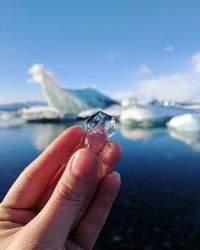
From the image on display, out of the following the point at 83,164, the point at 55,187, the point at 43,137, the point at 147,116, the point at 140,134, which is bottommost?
the point at 140,134

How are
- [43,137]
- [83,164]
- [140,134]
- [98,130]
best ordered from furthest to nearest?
1. [140,134]
2. [43,137]
3. [98,130]
4. [83,164]

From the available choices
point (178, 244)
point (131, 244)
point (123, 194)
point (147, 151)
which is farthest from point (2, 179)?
point (147, 151)

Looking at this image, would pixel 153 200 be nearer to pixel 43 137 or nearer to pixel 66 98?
pixel 43 137

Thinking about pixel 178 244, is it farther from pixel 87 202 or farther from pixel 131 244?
pixel 87 202

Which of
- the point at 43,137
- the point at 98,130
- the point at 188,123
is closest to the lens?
the point at 98,130

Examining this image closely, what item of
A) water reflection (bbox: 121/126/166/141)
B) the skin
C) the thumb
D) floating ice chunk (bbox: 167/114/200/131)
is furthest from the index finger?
floating ice chunk (bbox: 167/114/200/131)

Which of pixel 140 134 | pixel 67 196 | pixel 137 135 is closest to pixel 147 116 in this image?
pixel 140 134

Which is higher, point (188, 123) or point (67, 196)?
point (67, 196)

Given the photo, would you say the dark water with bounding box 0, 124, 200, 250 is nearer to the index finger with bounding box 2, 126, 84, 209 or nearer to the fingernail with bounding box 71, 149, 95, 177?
the index finger with bounding box 2, 126, 84, 209
